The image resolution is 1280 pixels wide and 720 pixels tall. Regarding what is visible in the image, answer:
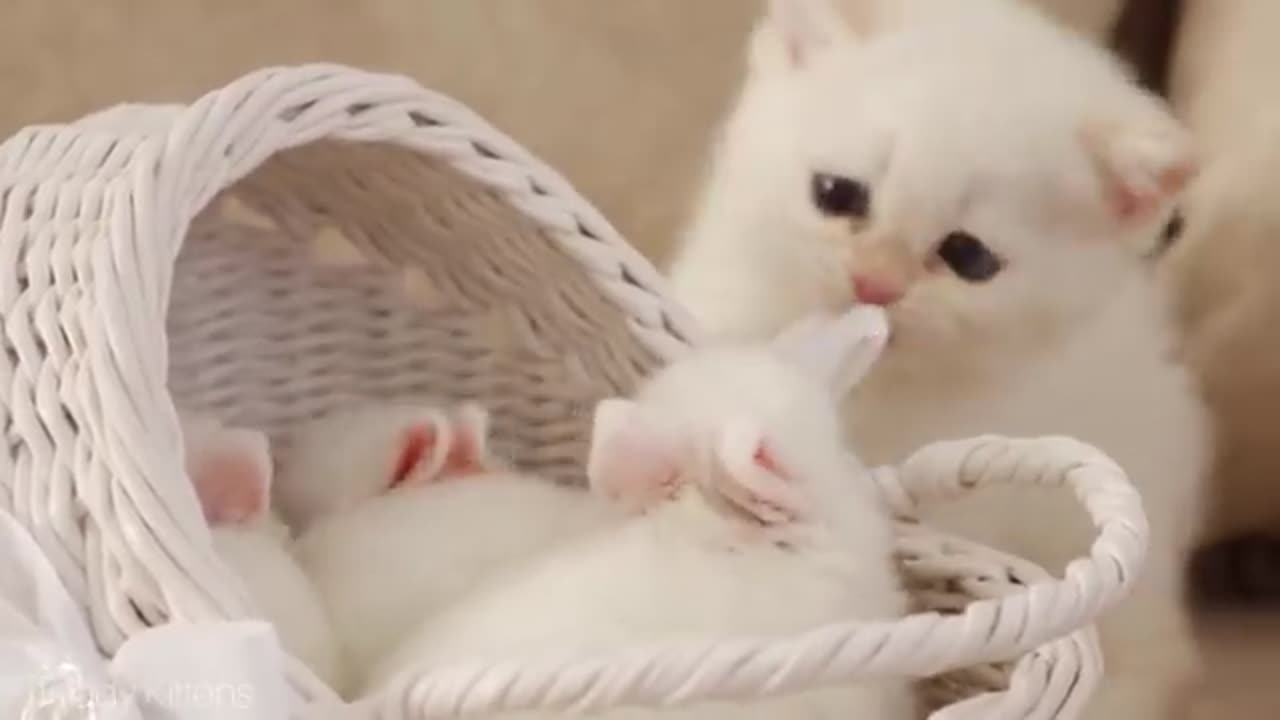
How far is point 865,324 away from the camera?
2.89 ft

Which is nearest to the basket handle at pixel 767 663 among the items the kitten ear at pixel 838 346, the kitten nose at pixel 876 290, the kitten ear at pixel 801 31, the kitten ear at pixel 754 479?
the kitten ear at pixel 754 479

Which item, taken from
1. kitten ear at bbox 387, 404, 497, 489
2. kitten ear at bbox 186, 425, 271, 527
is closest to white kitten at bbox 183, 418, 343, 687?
kitten ear at bbox 186, 425, 271, 527

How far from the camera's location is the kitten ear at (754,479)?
70 cm

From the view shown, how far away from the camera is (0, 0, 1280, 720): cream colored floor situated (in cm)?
144

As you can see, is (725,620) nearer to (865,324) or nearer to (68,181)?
(865,324)

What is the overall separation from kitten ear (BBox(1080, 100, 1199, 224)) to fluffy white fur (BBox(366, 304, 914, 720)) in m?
0.30

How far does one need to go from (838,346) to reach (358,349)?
333 millimetres

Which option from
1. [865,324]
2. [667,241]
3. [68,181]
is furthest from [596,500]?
[667,241]

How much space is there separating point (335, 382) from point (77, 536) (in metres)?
0.44

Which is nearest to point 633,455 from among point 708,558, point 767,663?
point 708,558

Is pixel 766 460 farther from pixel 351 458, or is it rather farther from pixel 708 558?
pixel 351 458

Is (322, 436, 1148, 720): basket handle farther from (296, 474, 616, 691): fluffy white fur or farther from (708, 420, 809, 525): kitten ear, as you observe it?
(296, 474, 616, 691): fluffy white fur

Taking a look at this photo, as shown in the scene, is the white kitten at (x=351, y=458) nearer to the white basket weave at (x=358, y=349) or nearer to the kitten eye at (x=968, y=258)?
the white basket weave at (x=358, y=349)

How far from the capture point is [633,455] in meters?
0.73
